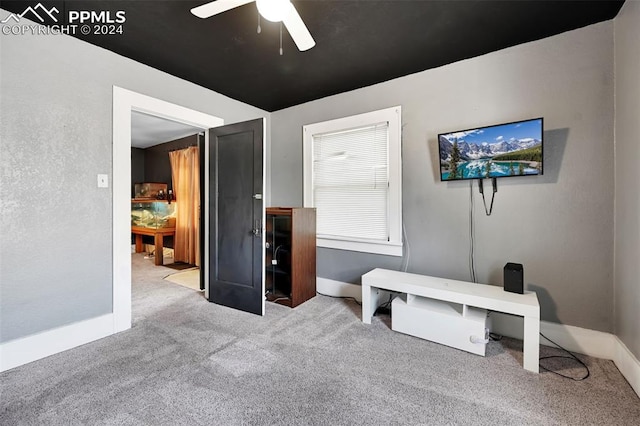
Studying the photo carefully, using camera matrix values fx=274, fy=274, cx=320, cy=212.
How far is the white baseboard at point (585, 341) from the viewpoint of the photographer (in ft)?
5.70

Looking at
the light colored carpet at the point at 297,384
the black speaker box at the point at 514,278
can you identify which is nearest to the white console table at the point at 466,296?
the black speaker box at the point at 514,278

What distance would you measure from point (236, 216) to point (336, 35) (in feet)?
6.48

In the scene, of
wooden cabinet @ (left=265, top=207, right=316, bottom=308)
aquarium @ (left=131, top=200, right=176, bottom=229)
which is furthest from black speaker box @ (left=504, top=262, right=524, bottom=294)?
aquarium @ (left=131, top=200, right=176, bottom=229)

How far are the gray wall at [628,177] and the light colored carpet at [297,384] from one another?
419mm

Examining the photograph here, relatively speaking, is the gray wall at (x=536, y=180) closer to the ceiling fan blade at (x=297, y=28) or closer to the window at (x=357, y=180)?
the window at (x=357, y=180)

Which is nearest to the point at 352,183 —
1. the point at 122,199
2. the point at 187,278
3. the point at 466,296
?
the point at 466,296

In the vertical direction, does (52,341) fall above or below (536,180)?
below

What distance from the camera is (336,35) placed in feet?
7.16

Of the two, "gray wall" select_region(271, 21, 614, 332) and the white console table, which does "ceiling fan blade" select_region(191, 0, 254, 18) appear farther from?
the white console table

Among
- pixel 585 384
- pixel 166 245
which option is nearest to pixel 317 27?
pixel 585 384

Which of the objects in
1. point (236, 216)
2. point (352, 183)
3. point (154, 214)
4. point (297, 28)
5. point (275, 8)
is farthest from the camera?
point (154, 214)

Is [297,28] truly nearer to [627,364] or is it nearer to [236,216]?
[236,216]

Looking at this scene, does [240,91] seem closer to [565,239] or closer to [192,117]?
[192,117]

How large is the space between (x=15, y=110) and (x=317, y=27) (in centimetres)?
224
